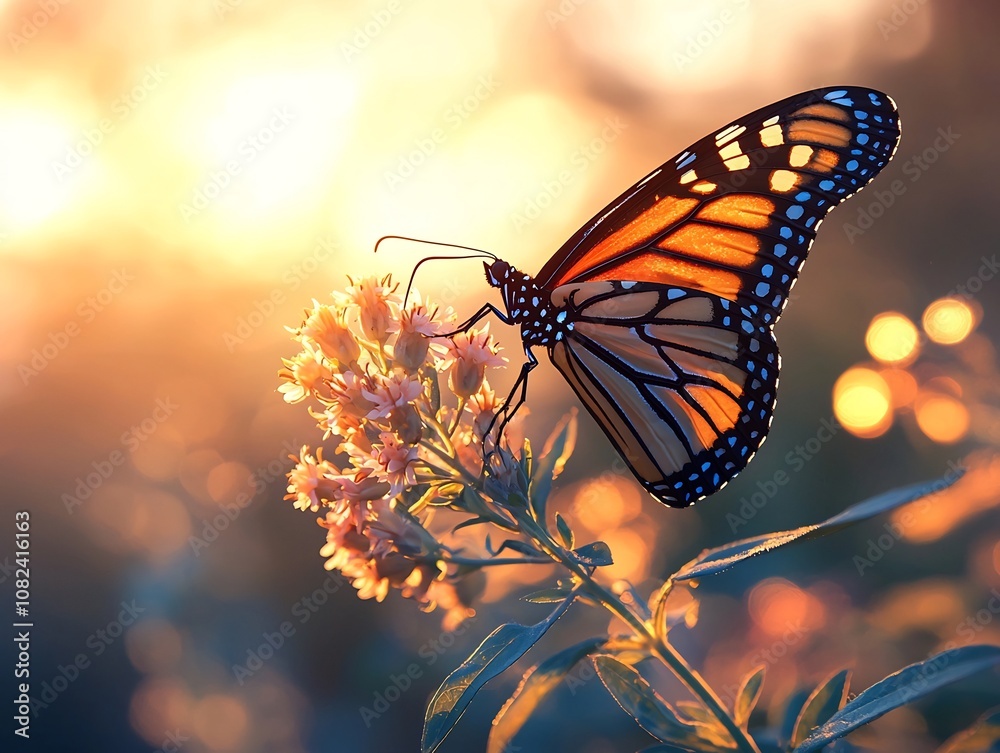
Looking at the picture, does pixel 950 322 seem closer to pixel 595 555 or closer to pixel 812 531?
pixel 812 531

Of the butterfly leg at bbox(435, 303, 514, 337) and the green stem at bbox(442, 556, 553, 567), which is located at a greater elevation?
the butterfly leg at bbox(435, 303, 514, 337)

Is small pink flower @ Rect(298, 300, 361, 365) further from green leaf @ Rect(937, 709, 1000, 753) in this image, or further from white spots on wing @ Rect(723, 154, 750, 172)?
green leaf @ Rect(937, 709, 1000, 753)

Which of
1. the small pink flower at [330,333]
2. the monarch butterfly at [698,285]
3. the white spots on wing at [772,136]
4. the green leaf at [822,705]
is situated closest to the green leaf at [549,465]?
the monarch butterfly at [698,285]

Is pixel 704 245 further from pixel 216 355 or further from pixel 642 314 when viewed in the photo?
pixel 216 355

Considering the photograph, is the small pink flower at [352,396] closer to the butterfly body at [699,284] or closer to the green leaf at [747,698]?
the butterfly body at [699,284]

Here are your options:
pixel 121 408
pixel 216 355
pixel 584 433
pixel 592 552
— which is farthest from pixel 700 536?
pixel 121 408

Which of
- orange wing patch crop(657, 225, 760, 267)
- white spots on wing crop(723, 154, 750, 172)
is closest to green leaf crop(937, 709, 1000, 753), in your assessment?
orange wing patch crop(657, 225, 760, 267)

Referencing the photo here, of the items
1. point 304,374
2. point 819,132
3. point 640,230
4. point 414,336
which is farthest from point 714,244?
point 304,374
